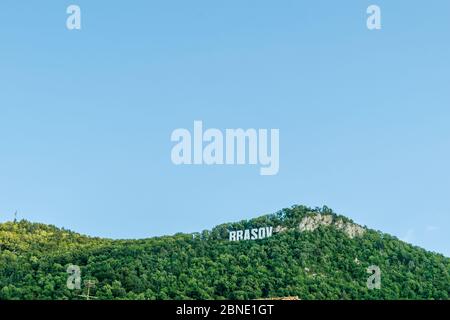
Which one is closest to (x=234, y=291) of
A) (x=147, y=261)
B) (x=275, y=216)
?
(x=147, y=261)

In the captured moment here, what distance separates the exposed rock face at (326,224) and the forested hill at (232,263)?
0.09 feet

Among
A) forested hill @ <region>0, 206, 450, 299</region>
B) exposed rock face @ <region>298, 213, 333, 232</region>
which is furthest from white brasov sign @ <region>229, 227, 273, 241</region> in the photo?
exposed rock face @ <region>298, 213, 333, 232</region>

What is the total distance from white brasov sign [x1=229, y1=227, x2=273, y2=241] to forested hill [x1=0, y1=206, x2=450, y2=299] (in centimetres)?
12

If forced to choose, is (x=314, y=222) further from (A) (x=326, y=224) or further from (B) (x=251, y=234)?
(B) (x=251, y=234)

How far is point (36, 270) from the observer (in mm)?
14008

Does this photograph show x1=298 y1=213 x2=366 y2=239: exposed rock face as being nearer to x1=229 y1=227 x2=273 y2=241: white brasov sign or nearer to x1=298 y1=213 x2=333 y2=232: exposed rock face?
x1=298 y1=213 x2=333 y2=232: exposed rock face

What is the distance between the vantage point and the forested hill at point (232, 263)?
41.5 ft

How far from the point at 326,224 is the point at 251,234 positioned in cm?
297

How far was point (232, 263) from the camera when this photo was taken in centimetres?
1462

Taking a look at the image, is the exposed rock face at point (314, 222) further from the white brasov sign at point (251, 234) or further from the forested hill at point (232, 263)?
the white brasov sign at point (251, 234)

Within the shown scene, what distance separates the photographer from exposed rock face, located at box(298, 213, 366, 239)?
56.6ft
